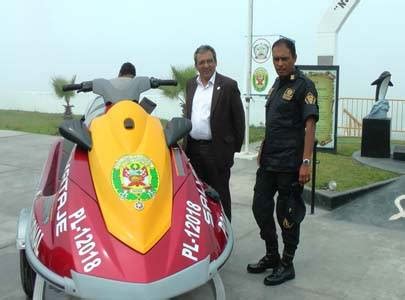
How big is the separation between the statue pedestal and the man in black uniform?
6.20m

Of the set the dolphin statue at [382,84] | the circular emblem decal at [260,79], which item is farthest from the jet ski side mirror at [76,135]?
the circular emblem decal at [260,79]

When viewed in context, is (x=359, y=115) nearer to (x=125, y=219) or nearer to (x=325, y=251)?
(x=325, y=251)

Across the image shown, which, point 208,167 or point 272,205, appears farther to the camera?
point 208,167

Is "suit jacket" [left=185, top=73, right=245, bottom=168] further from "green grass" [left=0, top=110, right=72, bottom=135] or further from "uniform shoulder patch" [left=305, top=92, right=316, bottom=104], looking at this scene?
"green grass" [left=0, top=110, right=72, bottom=135]

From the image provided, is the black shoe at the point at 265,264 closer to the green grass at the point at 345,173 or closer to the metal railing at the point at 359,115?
the green grass at the point at 345,173

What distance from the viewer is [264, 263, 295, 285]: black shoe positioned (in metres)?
4.09

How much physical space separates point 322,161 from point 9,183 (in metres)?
4.99

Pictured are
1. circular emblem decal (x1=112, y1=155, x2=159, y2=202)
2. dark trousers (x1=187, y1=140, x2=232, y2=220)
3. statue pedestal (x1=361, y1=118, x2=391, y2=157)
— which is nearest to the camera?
circular emblem decal (x1=112, y1=155, x2=159, y2=202)

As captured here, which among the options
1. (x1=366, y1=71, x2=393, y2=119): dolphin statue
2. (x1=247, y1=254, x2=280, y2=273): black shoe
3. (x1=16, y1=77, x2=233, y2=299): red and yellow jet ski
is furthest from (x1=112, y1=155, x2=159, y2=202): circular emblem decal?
(x1=366, y1=71, x2=393, y2=119): dolphin statue

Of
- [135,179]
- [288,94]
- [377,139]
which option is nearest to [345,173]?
[377,139]

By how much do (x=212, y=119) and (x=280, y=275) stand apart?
4.38 feet

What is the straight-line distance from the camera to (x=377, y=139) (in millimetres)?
9891

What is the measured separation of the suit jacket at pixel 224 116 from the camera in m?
4.42

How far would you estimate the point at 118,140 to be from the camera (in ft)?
10.2
